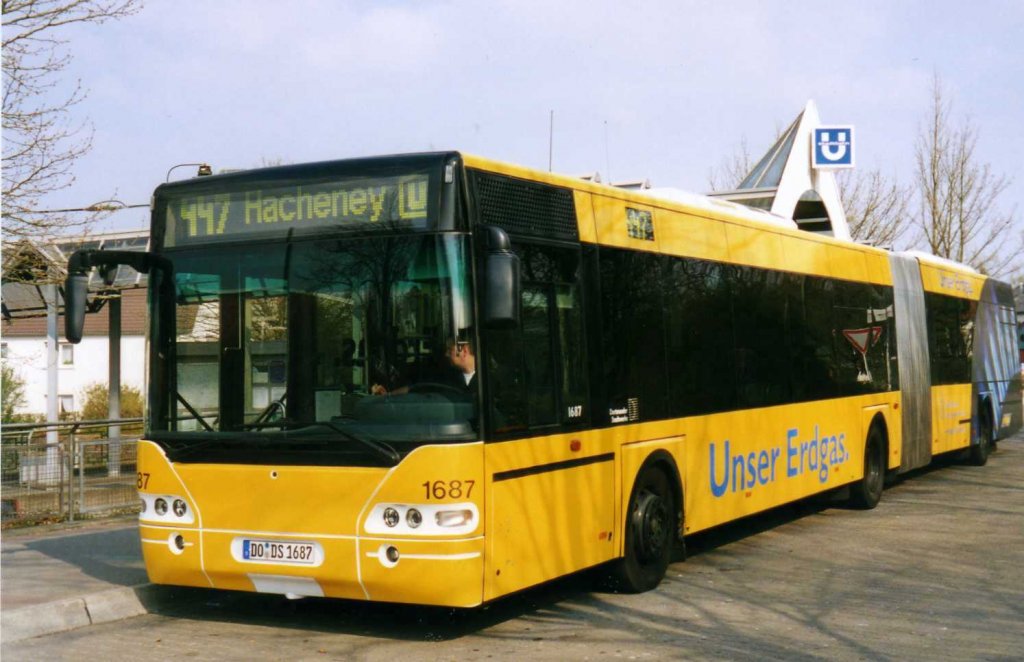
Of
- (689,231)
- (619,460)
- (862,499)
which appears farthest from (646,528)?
(862,499)

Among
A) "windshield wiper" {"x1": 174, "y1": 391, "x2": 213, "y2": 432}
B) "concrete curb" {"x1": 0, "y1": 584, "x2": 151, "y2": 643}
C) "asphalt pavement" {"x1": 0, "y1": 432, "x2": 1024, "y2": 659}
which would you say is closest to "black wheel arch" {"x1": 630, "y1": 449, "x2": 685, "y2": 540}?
"asphalt pavement" {"x1": 0, "y1": 432, "x2": 1024, "y2": 659}

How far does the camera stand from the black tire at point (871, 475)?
16.1 meters

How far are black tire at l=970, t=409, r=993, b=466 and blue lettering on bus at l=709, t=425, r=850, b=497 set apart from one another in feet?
25.4

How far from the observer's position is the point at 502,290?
7617mm

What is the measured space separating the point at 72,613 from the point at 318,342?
2.61 meters

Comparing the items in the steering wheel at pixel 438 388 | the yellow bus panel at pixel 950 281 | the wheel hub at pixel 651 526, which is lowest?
the wheel hub at pixel 651 526

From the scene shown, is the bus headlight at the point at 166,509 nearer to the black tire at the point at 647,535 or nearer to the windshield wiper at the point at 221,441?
the windshield wiper at the point at 221,441

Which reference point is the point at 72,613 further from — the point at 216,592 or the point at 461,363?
the point at 461,363

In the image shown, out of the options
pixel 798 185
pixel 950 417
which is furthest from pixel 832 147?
pixel 950 417

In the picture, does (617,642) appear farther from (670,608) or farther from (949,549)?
(949,549)

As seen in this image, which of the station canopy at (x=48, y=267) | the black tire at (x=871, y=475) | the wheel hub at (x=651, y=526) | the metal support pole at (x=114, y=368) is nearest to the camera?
the wheel hub at (x=651, y=526)

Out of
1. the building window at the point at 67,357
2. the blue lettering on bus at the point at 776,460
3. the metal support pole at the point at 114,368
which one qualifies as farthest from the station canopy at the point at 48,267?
the building window at the point at 67,357

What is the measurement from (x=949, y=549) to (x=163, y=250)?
791cm

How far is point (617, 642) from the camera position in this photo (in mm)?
8227
